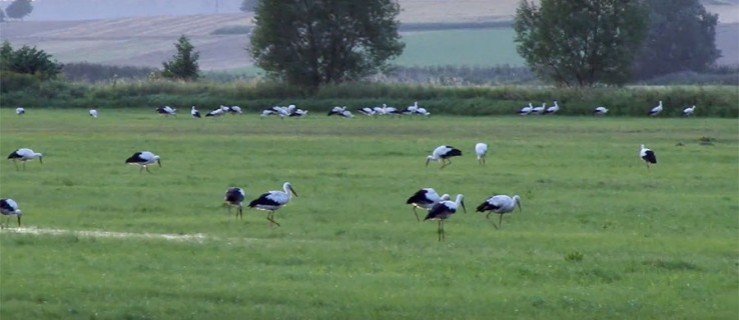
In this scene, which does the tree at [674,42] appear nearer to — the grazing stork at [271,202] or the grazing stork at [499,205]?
the grazing stork at [499,205]

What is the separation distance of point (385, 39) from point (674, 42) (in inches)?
1871

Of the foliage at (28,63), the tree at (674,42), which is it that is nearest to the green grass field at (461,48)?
the tree at (674,42)

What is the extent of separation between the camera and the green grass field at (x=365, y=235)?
15594mm

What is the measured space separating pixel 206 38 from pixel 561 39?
332 ft

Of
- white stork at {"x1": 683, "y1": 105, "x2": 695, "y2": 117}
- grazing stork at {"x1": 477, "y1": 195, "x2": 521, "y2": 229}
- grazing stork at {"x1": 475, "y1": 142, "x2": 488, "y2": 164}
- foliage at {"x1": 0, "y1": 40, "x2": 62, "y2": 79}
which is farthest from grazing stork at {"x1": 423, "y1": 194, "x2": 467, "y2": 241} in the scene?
foliage at {"x1": 0, "y1": 40, "x2": 62, "y2": 79}

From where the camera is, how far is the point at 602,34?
244 ft

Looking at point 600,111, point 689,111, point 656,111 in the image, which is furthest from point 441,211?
point 689,111

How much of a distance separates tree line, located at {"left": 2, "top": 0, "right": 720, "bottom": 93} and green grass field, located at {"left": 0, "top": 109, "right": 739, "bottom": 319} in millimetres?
31769

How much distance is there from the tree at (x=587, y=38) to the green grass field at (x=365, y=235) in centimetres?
3154

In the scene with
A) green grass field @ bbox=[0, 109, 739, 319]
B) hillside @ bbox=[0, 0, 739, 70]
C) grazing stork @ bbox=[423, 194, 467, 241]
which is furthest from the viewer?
hillside @ bbox=[0, 0, 739, 70]

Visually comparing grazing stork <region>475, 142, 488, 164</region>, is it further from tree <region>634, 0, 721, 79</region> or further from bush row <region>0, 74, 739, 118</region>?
tree <region>634, 0, 721, 79</region>

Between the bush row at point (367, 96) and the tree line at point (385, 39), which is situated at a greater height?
the tree line at point (385, 39)

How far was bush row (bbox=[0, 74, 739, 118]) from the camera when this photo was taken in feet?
216

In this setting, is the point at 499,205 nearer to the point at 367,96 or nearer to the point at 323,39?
the point at 367,96
